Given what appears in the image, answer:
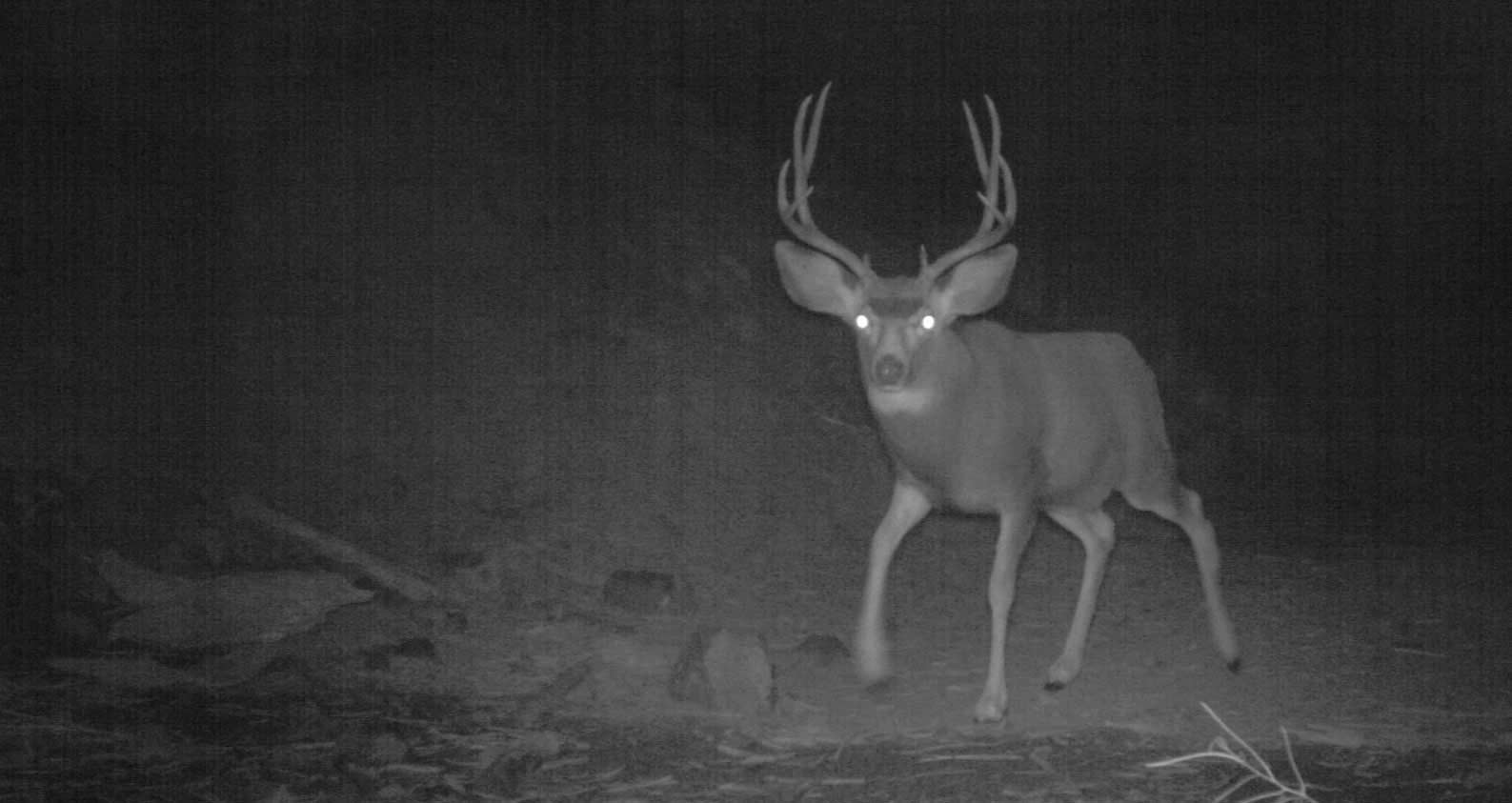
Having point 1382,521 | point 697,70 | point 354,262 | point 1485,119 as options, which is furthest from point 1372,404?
point 354,262

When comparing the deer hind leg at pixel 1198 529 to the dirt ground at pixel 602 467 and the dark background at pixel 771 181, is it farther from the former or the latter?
the dark background at pixel 771 181

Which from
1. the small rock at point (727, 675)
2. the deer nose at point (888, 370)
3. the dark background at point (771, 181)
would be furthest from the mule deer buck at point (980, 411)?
the dark background at point (771, 181)

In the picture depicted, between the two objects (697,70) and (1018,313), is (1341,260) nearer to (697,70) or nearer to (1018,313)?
(1018,313)

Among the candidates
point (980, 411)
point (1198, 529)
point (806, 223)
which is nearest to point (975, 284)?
point (980, 411)

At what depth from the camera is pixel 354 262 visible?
1188cm

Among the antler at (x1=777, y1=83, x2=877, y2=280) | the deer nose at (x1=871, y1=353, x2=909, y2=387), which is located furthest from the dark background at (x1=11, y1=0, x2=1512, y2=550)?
the deer nose at (x1=871, y1=353, x2=909, y2=387)

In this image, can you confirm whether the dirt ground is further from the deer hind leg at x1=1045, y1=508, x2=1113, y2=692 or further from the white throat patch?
the white throat patch

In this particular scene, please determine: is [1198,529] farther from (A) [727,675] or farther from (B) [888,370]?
(A) [727,675]

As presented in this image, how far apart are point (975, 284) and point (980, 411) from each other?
0.55 m

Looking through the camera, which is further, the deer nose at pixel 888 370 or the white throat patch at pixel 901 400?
the white throat patch at pixel 901 400

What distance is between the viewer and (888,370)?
7.17m

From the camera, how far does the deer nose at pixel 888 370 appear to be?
23.5ft

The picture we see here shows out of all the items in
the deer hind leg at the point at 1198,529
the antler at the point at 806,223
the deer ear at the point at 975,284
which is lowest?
the deer hind leg at the point at 1198,529

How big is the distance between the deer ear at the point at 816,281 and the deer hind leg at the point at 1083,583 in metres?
1.56
